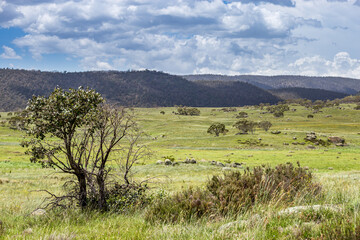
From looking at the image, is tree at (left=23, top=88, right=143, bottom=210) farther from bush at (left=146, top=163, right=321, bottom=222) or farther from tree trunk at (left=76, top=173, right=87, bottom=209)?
bush at (left=146, top=163, right=321, bottom=222)

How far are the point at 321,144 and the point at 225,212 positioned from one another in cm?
8144

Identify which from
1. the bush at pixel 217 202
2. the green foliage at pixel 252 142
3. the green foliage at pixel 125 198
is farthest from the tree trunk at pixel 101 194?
the green foliage at pixel 252 142

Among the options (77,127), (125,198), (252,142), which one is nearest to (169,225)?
(125,198)

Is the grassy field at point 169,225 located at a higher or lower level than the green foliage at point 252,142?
higher

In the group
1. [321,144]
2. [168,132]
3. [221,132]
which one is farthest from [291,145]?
[168,132]

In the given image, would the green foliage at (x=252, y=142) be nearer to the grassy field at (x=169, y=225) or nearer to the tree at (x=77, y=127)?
the grassy field at (x=169, y=225)

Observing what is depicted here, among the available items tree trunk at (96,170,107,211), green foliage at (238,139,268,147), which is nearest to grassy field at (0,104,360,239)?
tree trunk at (96,170,107,211)

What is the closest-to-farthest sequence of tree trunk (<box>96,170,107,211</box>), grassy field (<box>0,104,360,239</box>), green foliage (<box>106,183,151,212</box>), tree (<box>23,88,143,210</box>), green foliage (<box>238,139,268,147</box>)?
grassy field (<box>0,104,360,239</box>) < green foliage (<box>106,183,151,212</box>) < tree trunk (<box>96,170,107,211</box>) < tree (<box>23,88,143,210</box>) < green foliage (<box>238,139,268,147</box>)

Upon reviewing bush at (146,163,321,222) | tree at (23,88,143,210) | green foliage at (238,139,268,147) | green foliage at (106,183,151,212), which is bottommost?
green foliage at (238,139,268,147)

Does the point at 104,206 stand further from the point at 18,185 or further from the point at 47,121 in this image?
the point at 18,185

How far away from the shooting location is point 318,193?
9.44 m

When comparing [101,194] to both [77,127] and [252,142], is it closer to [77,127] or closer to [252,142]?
[77,127]

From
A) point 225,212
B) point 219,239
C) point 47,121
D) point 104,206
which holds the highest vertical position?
point 47,121

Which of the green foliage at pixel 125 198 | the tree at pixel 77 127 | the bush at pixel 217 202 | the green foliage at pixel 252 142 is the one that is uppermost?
the tree at pixel 77 127
